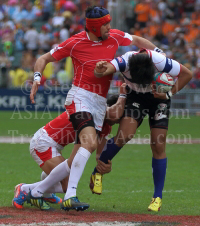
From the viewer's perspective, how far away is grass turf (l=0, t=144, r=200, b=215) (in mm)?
5809

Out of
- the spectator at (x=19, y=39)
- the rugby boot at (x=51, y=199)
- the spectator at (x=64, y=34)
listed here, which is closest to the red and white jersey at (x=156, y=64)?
the rugby boot at (x=51, y=199)

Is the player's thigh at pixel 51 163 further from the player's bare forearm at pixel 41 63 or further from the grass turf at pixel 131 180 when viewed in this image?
the player's bare forearm at pixel 41 63

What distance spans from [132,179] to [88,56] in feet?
8.82

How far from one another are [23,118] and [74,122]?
1260 cm

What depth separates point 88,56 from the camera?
5699 mm

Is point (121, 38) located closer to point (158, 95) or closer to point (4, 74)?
point (158, 95)

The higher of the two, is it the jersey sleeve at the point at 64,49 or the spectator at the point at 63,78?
the spectator at the point at 63,78

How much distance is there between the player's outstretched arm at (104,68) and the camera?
207 inches

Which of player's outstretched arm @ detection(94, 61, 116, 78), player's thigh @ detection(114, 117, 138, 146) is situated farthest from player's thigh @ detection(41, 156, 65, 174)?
player's outstretched arm @ detection(94, 61, 116, 78)

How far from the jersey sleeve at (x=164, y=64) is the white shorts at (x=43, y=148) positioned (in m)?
1.58

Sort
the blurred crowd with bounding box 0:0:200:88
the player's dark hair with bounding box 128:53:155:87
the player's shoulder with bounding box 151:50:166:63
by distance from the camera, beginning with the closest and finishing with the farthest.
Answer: the player's dark hair with bounding box 128:53:155:87
the player's shoulder with bounding box 151:50:166:63
the blurred crowd with bounding box 0:0:200:88

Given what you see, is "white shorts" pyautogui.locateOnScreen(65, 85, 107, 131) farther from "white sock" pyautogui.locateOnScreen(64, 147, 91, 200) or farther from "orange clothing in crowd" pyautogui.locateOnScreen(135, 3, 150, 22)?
"orange clothing in crowd" pyautogui.locateOnScreen(135, 3, 150, 22)

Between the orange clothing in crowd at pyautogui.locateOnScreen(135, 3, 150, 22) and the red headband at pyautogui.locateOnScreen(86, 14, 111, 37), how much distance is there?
51.2 feet

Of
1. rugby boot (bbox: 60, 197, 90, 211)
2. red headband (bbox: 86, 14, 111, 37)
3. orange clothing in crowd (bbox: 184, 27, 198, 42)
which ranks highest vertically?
orange clothing in crowd (bbox: 184, 27, 198, 42)
